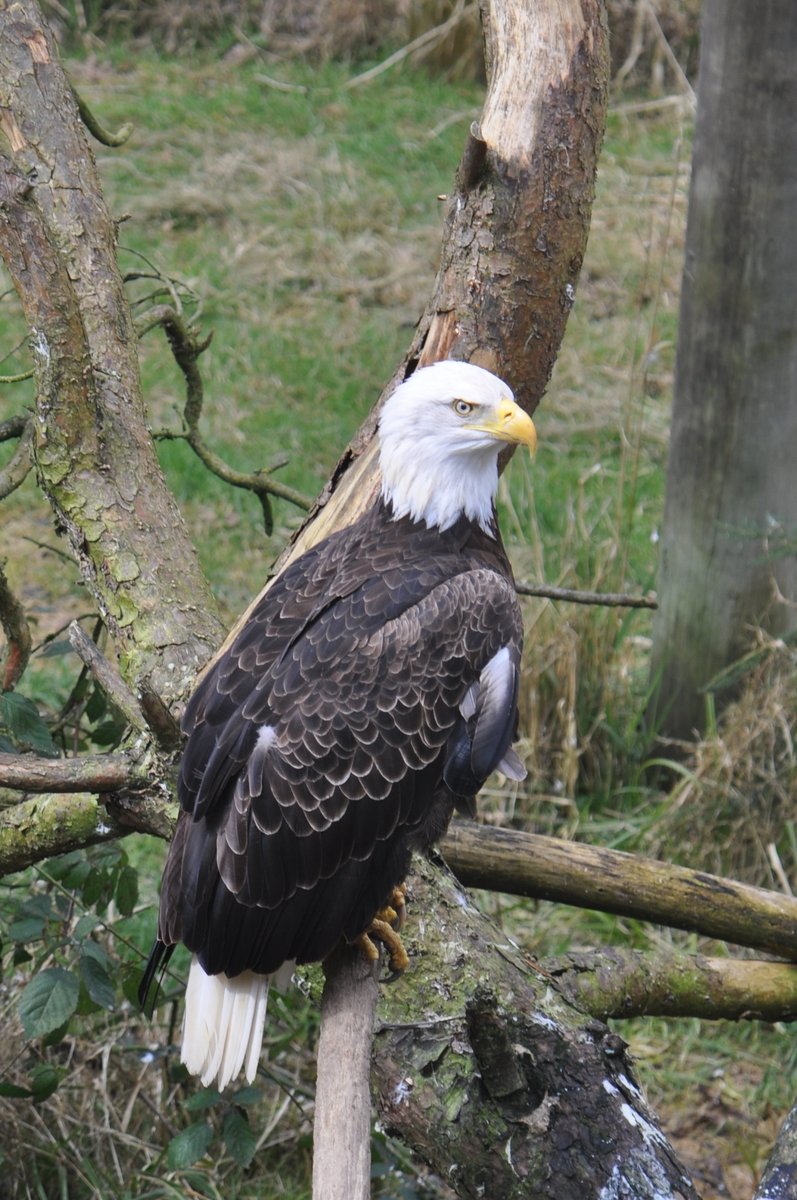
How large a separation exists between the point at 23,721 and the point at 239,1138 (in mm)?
1036

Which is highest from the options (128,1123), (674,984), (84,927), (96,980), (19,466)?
(19,466)

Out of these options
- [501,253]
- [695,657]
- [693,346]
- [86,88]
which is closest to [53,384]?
[501,253]

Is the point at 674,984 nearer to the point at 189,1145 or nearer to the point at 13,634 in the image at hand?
the point at 189,1145

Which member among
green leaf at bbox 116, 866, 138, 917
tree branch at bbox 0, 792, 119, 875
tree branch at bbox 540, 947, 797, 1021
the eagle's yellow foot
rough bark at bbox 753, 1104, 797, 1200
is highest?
tree branch at bbox 0, 792, 119, 875

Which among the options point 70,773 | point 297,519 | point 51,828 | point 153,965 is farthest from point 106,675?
point 297,519

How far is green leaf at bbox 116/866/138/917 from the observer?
3.05 m

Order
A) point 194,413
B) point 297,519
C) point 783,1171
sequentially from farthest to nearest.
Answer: point 297,519 < point 194,413 < point 783,1171

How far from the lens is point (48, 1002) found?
9.19ft

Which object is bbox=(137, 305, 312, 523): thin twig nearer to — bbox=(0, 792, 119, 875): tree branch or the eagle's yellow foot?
bbox=(0, 792, 119, 875): tree branch

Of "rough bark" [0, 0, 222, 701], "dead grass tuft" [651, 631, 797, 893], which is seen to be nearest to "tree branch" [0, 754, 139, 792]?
"rough bark" [0, 0, 222, 701]

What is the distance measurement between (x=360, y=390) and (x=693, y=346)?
273 cm

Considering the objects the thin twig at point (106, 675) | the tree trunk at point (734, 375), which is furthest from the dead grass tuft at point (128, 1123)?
the tree trunk at point (734, 375)

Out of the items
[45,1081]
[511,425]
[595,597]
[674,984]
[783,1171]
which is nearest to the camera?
[783,1171]

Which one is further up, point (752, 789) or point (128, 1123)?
point (752, 789)
